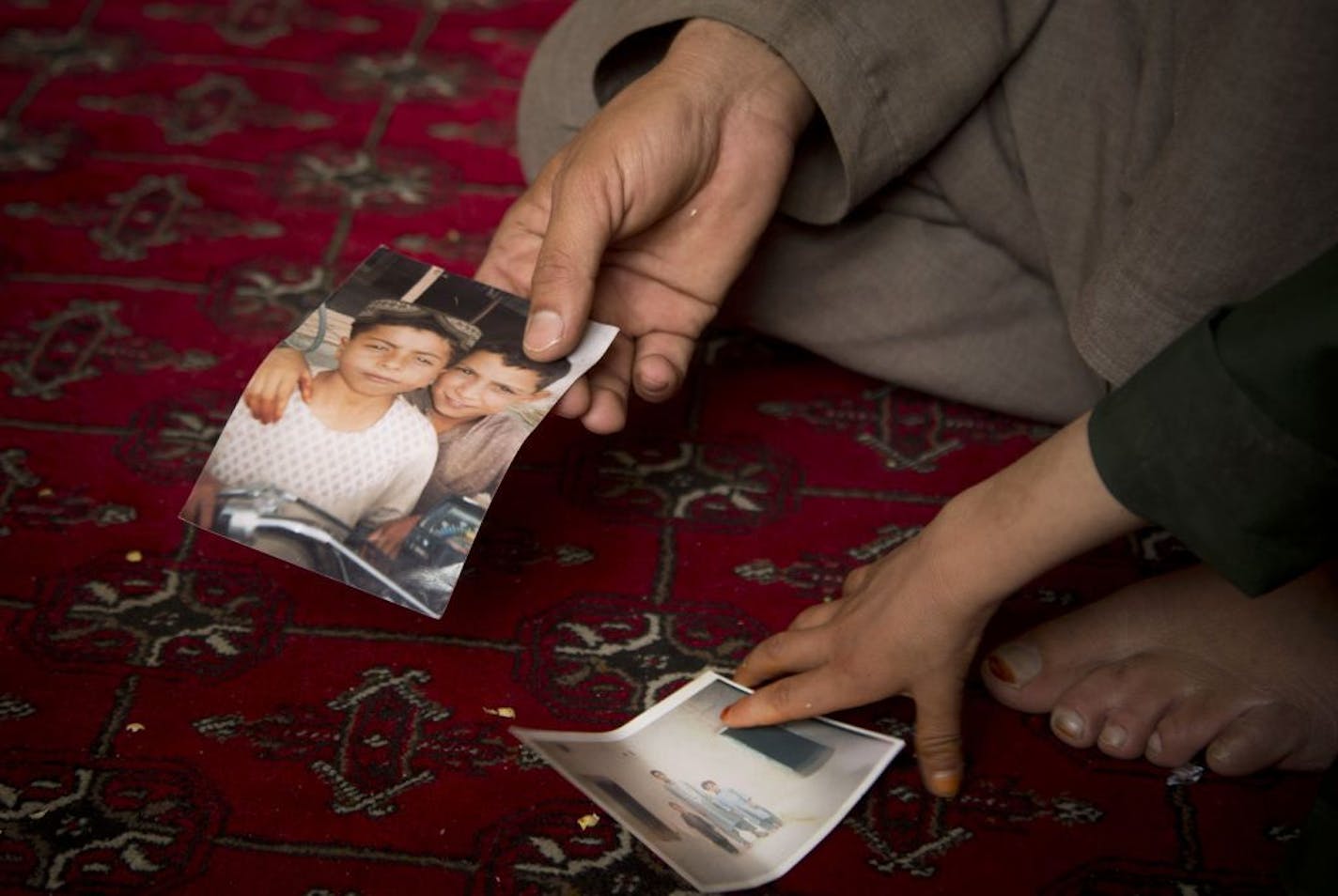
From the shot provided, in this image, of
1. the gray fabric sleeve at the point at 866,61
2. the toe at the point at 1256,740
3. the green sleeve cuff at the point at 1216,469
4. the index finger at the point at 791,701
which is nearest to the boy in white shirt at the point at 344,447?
the index finger at the point at 791,701

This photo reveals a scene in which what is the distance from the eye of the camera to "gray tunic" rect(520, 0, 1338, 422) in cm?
111

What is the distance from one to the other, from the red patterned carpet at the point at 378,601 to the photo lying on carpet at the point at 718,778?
3 centimetres

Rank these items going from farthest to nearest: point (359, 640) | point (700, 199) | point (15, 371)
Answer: point (15, 371) < point (700, 199) < point (359, 640)

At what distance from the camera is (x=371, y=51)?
7.05 ft

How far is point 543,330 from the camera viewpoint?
1176 mm

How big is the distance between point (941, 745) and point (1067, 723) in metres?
0.14

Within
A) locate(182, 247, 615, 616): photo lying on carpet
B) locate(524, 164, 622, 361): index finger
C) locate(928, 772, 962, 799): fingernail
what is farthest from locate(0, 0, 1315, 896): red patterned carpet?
locate(524, 164, 622, 361): index finger

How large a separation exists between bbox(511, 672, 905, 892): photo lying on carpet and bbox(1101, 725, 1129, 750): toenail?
18cm

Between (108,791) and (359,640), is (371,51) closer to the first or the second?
(359,640)

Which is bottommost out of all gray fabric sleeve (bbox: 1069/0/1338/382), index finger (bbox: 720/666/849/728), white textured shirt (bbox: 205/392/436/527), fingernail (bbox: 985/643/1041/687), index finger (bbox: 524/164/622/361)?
fingernail (bbox: 985/643/1041/687)

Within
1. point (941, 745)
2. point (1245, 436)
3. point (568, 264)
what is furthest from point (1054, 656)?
point (568, 264)

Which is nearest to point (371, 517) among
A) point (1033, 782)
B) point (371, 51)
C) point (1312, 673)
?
point (1033, 782)

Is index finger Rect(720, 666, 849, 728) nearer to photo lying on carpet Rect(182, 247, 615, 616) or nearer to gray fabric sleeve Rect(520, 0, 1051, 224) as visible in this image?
photo lying on carpet Rect(182, 247, 615, 616)

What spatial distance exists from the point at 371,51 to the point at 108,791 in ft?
4.56
